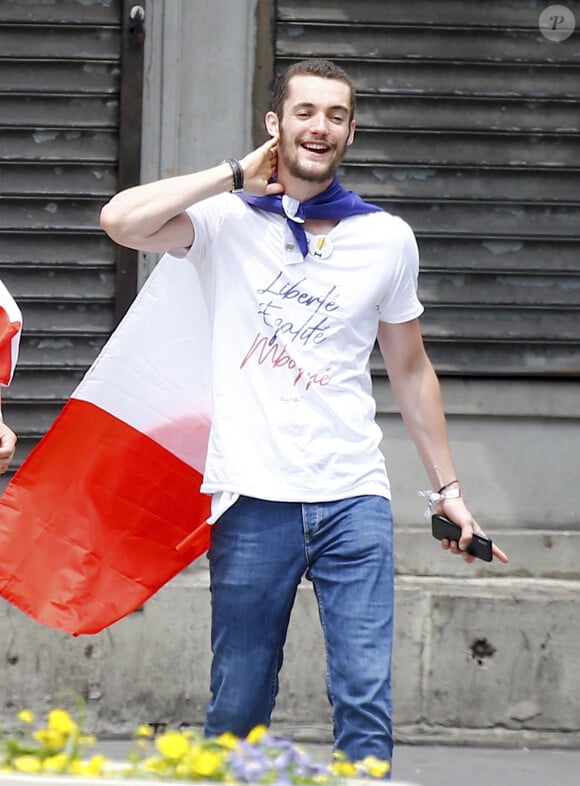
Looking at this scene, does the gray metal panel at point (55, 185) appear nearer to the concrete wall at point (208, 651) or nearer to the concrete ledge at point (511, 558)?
the concrete wall at point (208, 651)

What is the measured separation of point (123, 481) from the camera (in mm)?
4281

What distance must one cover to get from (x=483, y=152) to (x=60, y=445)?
263cm

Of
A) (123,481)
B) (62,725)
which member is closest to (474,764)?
(123,481)

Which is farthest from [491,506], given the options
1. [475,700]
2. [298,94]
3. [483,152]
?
[298,94]

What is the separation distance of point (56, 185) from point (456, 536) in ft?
9.03

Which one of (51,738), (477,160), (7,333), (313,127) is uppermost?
(313,127)

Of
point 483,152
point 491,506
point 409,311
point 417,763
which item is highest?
point 483,152

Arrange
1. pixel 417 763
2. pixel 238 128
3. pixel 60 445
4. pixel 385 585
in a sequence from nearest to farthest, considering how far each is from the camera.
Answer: pixel 385 585 < pixel 60 445 < pixel 417 763 < pixel 238 128

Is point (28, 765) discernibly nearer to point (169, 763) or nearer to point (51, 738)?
point (51, 738)

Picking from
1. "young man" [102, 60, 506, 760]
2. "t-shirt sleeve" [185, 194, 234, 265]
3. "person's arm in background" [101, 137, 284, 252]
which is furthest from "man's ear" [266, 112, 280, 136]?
"t-shirt sleeve" [185, 194, 234, 265]

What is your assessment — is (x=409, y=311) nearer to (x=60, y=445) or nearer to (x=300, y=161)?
(x=300, y=161)

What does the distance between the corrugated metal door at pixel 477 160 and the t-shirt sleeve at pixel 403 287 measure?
211 cm

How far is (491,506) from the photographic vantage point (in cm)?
616

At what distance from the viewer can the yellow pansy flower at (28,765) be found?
229 centimetres
